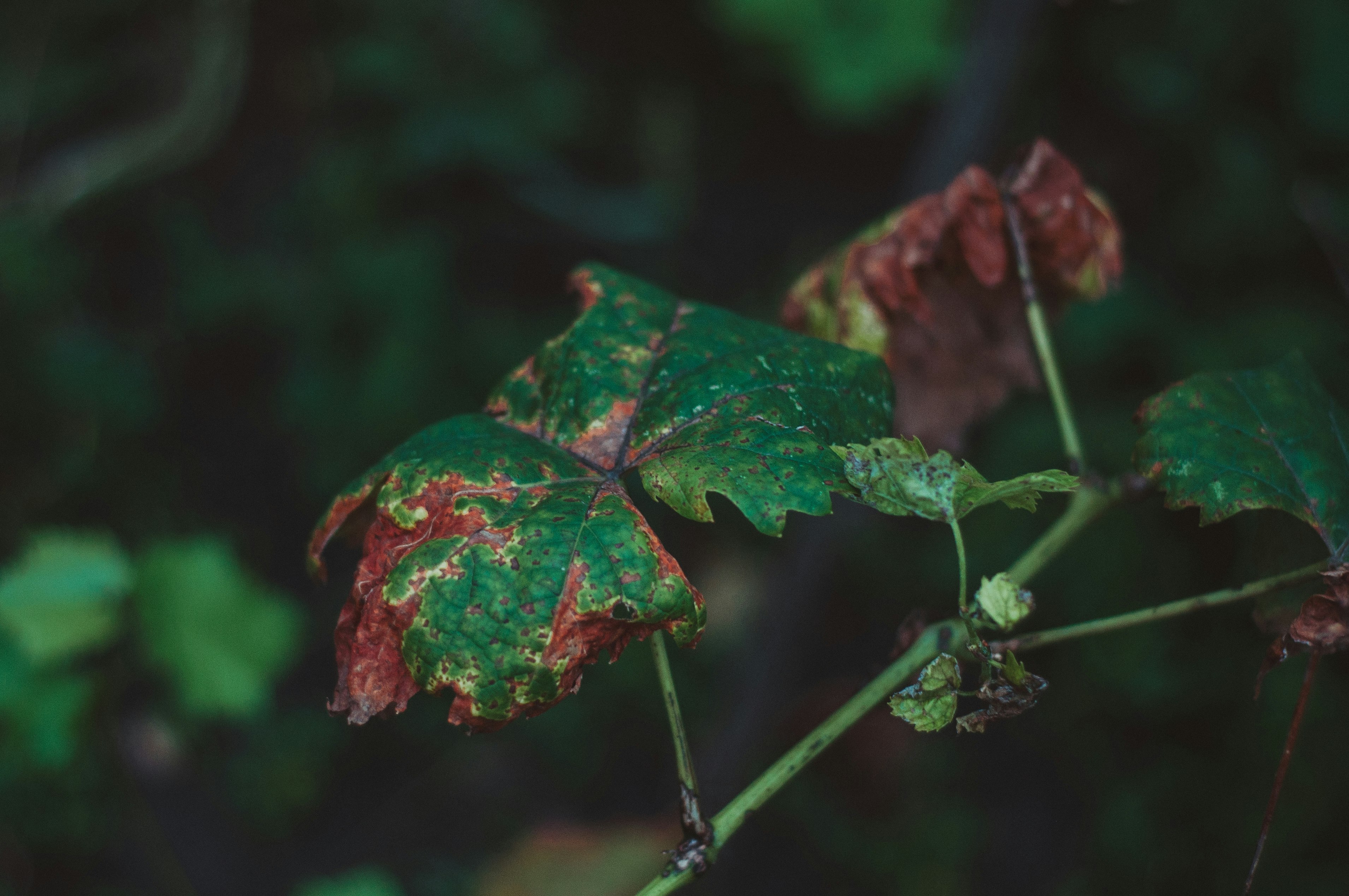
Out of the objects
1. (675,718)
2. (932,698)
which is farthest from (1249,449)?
(675,718)

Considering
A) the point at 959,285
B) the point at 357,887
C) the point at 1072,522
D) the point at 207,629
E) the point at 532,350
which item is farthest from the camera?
the point at 532,350

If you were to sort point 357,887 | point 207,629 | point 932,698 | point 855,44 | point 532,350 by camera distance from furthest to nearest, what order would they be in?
1. point 855,44
2. point 532,350
3. point 207,629
4. point 357,887
5. point 932,698

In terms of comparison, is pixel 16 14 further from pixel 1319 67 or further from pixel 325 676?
pixel 1319 67

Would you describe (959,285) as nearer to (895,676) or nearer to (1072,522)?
(1072,522)

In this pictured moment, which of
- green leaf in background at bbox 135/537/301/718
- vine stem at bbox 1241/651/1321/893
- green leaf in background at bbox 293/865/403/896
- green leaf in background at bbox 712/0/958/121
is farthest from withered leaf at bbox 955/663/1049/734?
green leaf in background at bbox 712/0/958/121

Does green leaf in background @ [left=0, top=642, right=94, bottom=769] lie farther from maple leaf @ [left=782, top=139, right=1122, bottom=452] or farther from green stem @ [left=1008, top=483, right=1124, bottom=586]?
green stem @ [left=1008, top=483, right=1124, bottom=586]

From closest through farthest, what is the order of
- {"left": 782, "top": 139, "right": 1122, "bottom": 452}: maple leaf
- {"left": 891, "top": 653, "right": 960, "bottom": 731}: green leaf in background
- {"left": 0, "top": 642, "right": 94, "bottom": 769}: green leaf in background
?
{"left": 891, "top": 653, "right": 960, "bottom": 731}: green leaf in background
{"left": 782, "top": 139, "right": 1122, "bottom": 452}: maple leaf
{"left": 0, "top": 642, "right": 94, "bottom": 769}: green leaf in background

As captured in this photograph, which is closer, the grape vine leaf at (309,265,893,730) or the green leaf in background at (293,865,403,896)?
the grape vine leaf at (309,265,893,730)

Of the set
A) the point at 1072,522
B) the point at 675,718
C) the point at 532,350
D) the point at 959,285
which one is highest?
the point at 959,285
